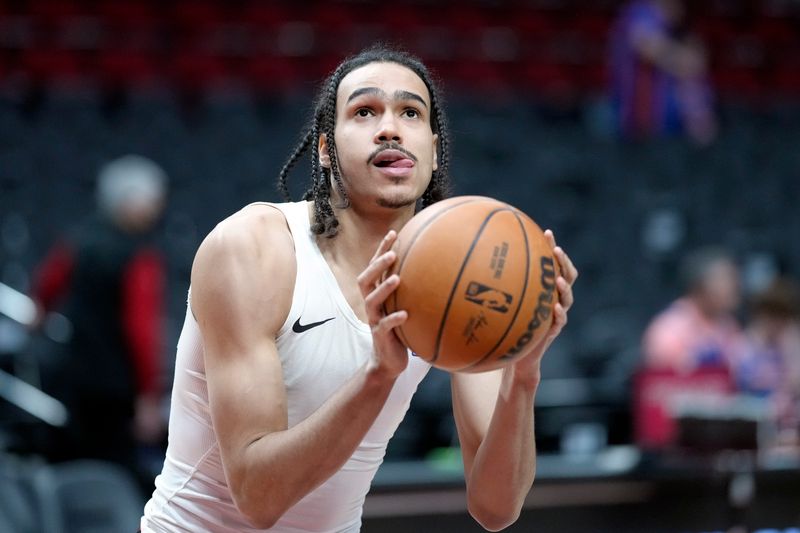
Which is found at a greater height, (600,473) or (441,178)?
(441,178)

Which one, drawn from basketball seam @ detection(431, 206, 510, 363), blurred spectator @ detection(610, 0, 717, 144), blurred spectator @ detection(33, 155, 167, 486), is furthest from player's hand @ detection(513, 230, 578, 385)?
blurred spectator @ detection(610, 0, 717, 144)

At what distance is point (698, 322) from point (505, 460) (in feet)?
12.0

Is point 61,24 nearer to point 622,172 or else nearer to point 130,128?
point 130,128

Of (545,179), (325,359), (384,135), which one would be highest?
(545,179)

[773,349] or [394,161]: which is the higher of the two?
[394,161]

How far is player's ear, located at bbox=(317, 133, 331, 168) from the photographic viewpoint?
278cm

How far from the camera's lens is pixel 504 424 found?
8.39 feet

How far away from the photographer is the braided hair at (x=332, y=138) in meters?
2.70

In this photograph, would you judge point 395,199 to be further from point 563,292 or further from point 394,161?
point 563,292

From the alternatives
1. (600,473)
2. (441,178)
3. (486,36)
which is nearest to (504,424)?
(441,178)

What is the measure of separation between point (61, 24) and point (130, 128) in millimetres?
1509

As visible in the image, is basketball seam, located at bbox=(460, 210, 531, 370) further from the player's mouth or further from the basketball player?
the player's mouth

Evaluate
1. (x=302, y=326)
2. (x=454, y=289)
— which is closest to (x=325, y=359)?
(x=302, y=326)

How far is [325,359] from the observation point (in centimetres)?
247
